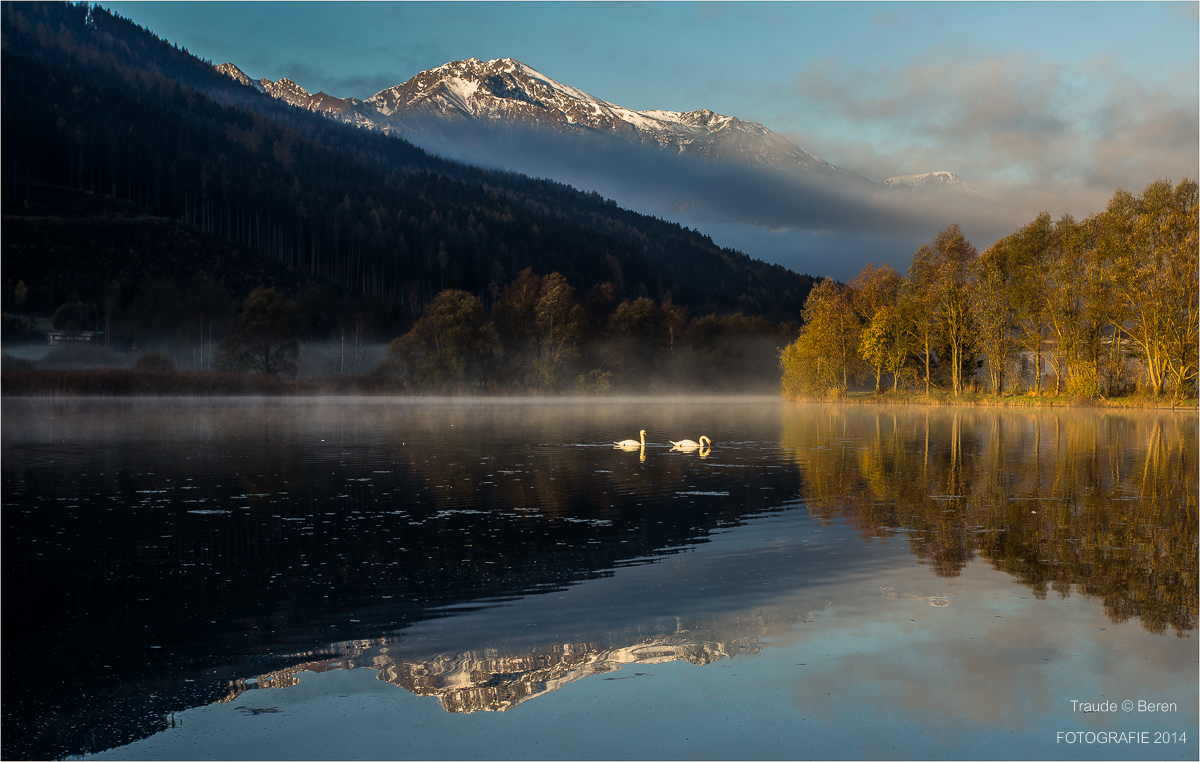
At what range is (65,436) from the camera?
39.0 meters

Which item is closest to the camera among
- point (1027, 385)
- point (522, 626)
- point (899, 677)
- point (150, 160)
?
point (899, 677)

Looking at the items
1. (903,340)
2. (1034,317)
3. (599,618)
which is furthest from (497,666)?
(903,340)

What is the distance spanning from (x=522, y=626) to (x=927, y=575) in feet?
21.6

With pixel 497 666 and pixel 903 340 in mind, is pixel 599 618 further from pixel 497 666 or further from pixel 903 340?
pixel 903 340

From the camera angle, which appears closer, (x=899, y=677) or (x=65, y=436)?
(x=899, y=677)

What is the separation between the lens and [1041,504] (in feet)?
64.3

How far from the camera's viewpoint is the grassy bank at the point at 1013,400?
67500 mm

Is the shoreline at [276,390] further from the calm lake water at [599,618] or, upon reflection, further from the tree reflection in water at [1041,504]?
the calm lake water at [599,618]

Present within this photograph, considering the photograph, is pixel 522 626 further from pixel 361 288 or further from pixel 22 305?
pixel 361 288

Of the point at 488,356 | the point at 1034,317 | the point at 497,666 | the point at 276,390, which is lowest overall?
the point at 497,666

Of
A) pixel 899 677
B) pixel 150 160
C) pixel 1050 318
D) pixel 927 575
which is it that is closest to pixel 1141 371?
pixel 1050 318

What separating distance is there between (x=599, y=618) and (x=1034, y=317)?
81.4 metres

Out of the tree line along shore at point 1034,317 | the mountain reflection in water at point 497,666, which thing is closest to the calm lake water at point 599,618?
the mountain reflection in water at point 497,666

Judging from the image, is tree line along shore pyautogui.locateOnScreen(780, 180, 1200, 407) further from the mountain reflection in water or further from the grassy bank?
the mountain reflection in water
